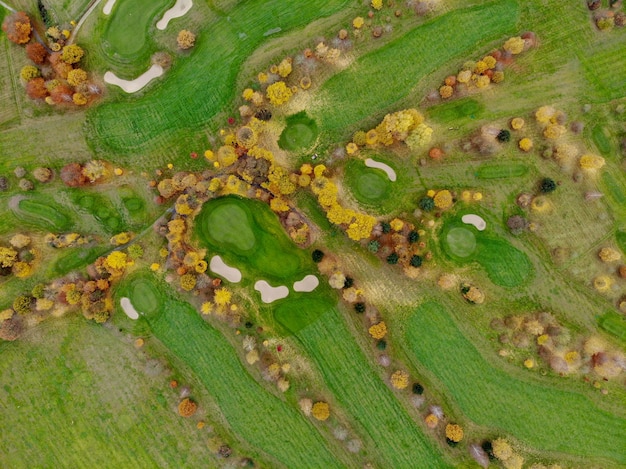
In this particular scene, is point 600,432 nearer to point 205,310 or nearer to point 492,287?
point 492,287

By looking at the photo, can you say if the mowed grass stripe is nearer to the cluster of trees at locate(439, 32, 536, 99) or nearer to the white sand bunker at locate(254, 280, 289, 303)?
the white sand bunker at locate(254, 280, 289, 303)

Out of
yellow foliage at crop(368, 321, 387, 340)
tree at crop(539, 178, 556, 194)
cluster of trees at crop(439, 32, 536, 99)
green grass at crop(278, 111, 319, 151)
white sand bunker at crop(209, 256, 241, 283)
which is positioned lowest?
yellow foliage at crop(368, 321, 387, 340)

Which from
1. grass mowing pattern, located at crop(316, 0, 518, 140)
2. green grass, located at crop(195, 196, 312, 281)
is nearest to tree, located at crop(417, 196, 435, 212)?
grass mowing pattern, located at crop(316, 0, 518, 140)

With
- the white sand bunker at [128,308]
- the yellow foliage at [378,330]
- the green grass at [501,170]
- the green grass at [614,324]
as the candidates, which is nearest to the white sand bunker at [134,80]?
the white sand bunker at [128,308]

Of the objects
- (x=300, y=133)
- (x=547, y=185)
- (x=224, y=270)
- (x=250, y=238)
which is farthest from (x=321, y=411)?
(x=547, y=185)

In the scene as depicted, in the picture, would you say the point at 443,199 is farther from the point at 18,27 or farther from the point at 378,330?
the point at 18,27

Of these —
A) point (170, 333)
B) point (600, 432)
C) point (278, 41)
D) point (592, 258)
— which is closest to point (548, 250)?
point (592, 258)
